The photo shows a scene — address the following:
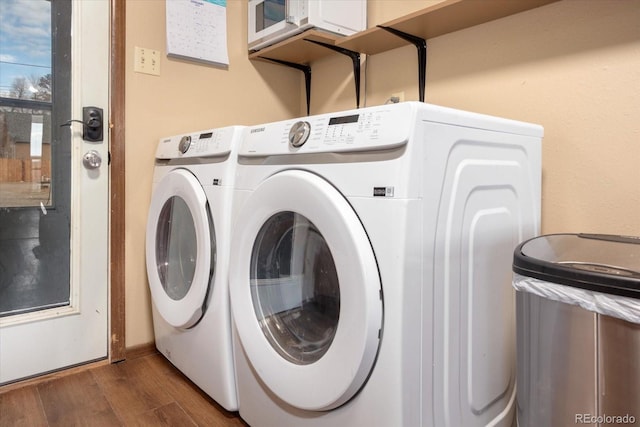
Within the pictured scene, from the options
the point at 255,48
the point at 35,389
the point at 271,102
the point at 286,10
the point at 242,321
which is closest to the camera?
the point at 242,321

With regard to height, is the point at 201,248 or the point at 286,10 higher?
the point at 286,10

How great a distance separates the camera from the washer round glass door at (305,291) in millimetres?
828

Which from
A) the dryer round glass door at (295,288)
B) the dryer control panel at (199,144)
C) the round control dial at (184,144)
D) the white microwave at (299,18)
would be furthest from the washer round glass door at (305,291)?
the white microwave at (299,18)

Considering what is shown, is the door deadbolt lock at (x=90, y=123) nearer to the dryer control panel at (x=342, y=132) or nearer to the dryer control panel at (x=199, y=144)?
the dryer control panel at (x=199, y=144)

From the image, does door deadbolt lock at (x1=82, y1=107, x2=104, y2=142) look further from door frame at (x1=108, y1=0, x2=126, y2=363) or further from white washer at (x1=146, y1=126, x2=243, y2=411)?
white washer at (x1=146, y1=126, x2=243, y2=411)

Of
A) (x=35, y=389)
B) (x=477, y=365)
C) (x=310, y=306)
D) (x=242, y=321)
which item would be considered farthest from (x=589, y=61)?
(x=35, y=389)

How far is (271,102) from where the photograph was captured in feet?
7.27

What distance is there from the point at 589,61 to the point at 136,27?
5.46 feet

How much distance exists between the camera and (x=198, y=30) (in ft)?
6.22

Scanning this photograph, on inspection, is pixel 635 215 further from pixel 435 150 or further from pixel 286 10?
pixel 286 10

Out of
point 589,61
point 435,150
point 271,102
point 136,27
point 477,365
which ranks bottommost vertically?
point 477,365

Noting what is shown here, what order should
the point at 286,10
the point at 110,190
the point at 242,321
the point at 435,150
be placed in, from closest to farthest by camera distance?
the point at 435,150 < the point at 242,321 < the point at 110,190 < the point at 286,10

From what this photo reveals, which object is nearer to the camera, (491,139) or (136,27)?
(491,139)

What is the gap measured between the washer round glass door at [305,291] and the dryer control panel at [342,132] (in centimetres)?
8
